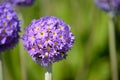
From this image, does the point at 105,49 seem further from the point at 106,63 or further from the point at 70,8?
the point at 70,8

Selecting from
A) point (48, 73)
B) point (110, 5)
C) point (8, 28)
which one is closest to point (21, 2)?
point (110, 5)

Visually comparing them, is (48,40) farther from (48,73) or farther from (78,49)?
(78,49)

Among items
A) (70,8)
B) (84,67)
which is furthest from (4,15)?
(70,8)

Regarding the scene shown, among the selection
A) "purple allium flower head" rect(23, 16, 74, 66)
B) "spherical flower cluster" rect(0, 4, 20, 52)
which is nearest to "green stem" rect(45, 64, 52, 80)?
"purple allium flower head" rect(23, 16, 74, 66)

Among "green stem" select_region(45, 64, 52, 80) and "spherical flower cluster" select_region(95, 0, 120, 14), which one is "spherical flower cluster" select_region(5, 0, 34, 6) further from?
"green stem" select_region(45, 64, 52, 80)

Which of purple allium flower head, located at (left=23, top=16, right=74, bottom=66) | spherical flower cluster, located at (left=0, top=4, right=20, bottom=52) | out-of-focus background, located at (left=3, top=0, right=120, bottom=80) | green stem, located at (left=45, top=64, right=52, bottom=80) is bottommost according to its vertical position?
green stem, located at (left=45, top=64, right=52, bottom=80)

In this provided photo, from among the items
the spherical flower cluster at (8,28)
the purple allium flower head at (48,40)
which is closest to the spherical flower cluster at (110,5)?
the spherical flower cluster at (8,28)

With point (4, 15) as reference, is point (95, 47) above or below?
above
